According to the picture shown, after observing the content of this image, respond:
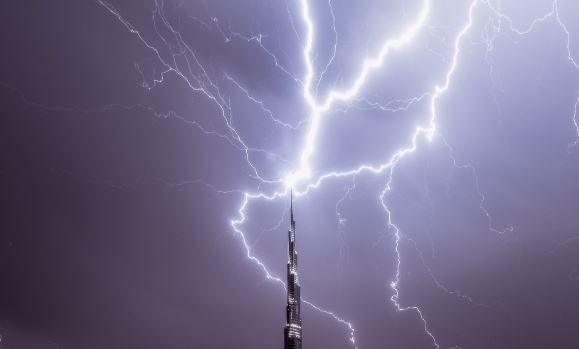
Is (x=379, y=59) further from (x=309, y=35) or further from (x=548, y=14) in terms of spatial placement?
(x=548, y=14)

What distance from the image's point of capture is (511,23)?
749 inches

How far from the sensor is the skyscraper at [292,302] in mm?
26094

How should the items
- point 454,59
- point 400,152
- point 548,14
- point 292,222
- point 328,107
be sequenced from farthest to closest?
point 292,222, point 400,152, point 328,107, point 454,59, point 548,14

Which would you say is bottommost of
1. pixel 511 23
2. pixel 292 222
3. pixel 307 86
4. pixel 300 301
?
pixel 300 301

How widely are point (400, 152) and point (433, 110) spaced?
3.89 meters

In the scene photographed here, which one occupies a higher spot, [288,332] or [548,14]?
[548,14]

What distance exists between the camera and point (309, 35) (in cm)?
1889

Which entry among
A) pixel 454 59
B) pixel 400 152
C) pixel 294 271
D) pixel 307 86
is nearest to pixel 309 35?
pixel 307 86

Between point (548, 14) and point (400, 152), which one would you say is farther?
point (400, 152)

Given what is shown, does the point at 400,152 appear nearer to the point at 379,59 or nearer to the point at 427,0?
the point at 379,59

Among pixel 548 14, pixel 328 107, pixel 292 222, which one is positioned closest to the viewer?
pixel 548 14

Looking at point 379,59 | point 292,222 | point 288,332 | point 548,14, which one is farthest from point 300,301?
point 548,14

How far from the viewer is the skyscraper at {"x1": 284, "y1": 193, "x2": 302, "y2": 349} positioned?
1027 inches

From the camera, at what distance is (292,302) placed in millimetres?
26344
